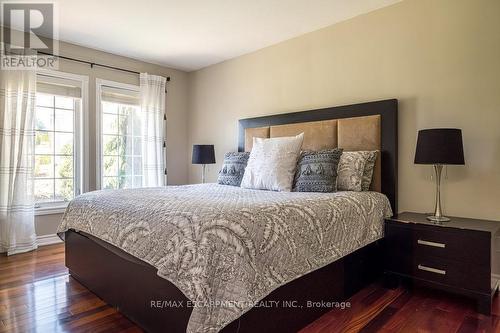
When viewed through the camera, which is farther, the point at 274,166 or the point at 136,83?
the point at 136,83

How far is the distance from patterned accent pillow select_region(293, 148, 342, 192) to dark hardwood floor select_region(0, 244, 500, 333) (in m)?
0.87

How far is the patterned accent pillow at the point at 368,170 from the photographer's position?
2.62 m

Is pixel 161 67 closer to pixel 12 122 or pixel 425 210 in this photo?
pixel 12 122

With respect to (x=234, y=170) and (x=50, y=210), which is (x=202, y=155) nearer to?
(x=234, y=170)

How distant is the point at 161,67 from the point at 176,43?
100cm

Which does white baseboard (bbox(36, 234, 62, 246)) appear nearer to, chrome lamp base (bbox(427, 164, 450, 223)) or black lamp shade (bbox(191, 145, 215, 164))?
black lamp shade (bbox(191, 145, 215, 164))

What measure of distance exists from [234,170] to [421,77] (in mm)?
2005

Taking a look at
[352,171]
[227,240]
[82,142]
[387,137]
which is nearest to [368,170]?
[352,171]

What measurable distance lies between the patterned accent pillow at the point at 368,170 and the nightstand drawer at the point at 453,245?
563 mm

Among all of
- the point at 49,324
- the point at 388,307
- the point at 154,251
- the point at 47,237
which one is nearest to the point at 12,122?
the point at 47,237

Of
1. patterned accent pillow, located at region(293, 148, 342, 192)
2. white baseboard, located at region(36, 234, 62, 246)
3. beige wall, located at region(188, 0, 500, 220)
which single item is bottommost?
white baseboard, located at region(36, 234, 62, 246)

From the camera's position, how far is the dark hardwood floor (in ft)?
5.78

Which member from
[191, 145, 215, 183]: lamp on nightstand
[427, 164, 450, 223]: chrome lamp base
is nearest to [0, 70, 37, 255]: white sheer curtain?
[191, 145, 215, 183]: lamp on nightstand

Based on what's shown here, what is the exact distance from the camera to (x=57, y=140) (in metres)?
3.67
